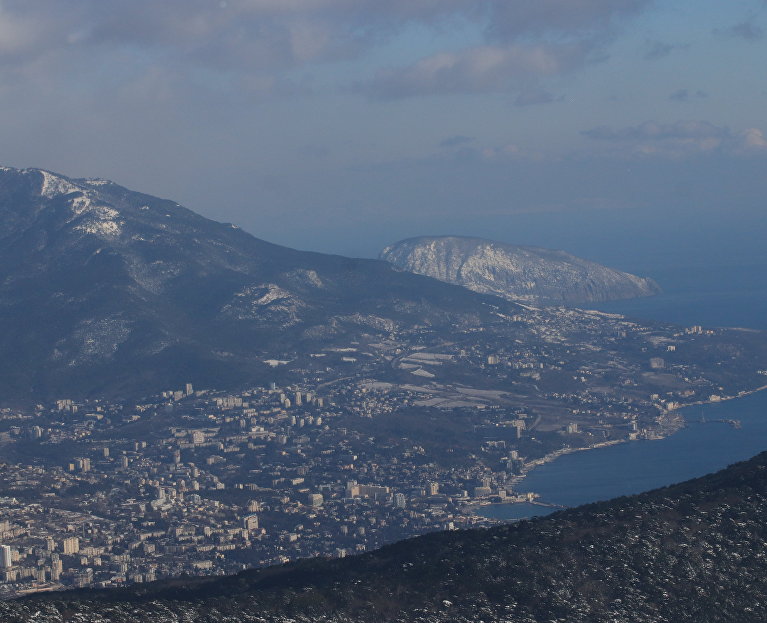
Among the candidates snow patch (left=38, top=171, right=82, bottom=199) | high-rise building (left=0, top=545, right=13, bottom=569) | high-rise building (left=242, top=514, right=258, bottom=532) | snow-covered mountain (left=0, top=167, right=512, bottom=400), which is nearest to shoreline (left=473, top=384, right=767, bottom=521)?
high-rise building (left=242, top=514, right=258, bottom=532)

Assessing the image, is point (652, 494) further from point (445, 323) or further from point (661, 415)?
point (445, 323)

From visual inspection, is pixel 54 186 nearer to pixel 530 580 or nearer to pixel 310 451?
pixel 310 451

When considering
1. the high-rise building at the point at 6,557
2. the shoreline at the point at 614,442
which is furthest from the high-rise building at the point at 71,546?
the shoreline at the point at 614,442

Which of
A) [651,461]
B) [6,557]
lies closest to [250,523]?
[6,557]

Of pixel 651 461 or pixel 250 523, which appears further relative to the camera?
pixel 651 461

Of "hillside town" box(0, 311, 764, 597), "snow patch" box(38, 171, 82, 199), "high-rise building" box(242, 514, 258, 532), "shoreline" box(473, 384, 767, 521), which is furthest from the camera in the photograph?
"snow patch" box(38, 171, 82, 199)

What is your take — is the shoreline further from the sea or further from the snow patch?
the snow patch
